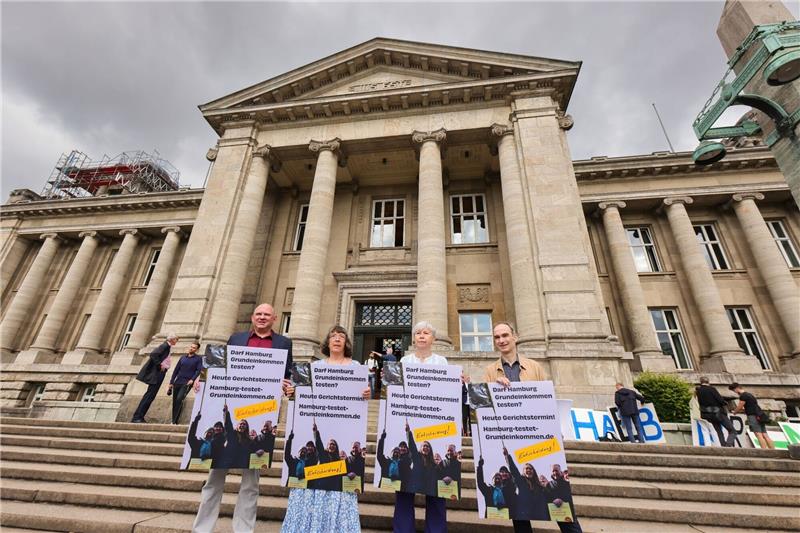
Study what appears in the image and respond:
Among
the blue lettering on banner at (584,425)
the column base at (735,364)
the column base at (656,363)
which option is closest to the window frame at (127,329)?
the blue lettering on banner at (584,425)

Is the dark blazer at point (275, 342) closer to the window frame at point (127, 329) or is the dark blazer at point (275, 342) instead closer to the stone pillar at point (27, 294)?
the window frame at point (127, 329)

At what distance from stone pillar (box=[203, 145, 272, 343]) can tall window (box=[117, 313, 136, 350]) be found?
12104 millimetres

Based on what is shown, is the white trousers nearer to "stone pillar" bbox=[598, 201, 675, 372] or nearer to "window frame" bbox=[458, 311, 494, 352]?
"window frame" bbox=[458, 311, 494, 352]

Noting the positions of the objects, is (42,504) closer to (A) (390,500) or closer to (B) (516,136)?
(A) (390,500)

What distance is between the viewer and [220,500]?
316 cm

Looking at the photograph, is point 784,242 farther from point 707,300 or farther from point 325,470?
point 325,470

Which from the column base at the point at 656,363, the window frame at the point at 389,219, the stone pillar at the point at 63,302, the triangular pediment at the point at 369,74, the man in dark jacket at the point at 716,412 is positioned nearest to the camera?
the man in dark jacket at the point at 716,412

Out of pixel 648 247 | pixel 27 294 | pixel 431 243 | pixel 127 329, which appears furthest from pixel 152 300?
pixel 648 247


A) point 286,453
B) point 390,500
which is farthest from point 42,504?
point 390,500

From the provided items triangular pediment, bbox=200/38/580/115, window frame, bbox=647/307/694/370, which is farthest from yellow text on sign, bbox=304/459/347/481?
window frame, bbox=647/307/694/370

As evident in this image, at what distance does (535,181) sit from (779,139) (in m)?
6.31

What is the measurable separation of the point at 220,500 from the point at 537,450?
2.90 m

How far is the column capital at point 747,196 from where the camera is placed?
1727cm

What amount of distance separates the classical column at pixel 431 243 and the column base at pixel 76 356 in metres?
18.7
